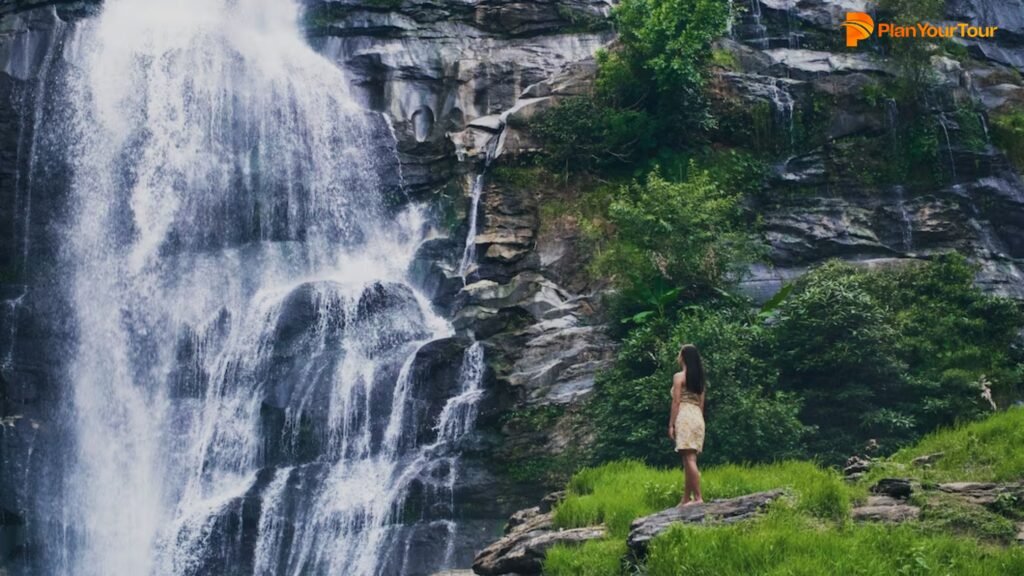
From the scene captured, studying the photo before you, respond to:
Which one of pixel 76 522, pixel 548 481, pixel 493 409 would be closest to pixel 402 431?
pixel 493 409

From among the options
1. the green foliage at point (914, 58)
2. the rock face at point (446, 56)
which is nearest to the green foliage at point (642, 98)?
the rock face at point (446, 56)

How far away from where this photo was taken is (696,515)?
33.7 feet

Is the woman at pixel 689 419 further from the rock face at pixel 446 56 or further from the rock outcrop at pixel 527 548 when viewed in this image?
the rock face at pixel 446 56

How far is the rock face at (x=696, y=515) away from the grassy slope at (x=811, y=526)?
20 cm

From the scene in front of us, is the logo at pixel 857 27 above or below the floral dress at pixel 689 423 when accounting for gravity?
above

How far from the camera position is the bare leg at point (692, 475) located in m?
10.6

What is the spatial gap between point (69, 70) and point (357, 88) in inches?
279

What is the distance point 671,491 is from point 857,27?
19735 millimetres

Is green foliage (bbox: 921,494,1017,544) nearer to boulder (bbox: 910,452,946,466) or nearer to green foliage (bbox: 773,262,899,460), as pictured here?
boulder (bbox: 910,452,946,466)

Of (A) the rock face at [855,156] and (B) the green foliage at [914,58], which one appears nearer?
(A) the rock face at [855,156]

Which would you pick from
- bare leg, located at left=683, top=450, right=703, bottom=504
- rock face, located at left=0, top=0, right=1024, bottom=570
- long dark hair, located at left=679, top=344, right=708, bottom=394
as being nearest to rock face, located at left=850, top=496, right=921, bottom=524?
bare leg, located at left=683, top=450, right=703, bottom=504

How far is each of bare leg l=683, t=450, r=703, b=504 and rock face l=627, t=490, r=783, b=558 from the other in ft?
0.59

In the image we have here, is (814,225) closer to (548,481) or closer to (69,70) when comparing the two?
(548,481)

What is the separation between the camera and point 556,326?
21.5 m
